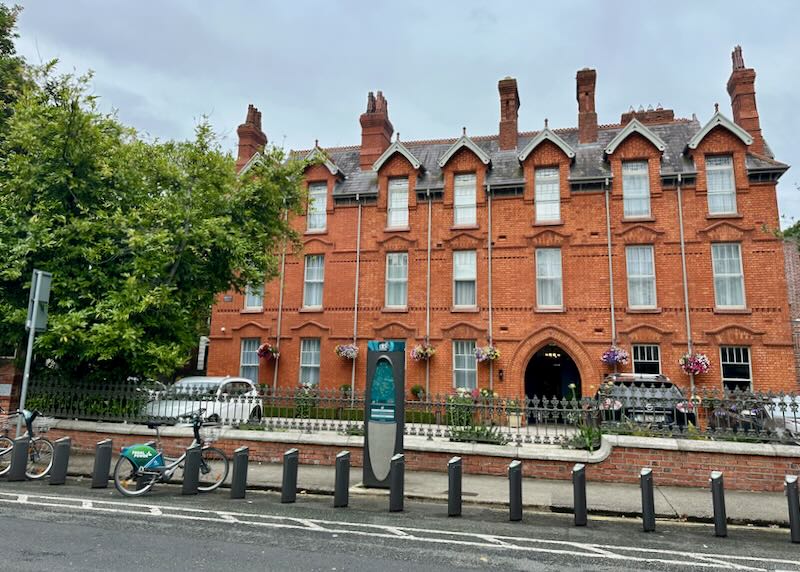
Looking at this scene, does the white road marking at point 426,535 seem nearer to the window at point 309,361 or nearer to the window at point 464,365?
the window at point 464,365

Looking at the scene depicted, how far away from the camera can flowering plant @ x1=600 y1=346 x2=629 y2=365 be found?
59.7 ft

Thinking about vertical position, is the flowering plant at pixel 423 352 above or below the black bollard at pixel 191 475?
above

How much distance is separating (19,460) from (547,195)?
714 inches

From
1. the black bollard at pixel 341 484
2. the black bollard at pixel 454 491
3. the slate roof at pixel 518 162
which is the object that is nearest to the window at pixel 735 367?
the slate roof at pixel 518 162

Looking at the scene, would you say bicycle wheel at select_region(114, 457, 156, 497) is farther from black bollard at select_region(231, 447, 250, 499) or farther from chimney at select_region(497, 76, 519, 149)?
chimney at select_region(497, 76, 519, 149)

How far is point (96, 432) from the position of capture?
11.5m

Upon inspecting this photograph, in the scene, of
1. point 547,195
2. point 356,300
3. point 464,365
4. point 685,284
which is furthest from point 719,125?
point 356,300

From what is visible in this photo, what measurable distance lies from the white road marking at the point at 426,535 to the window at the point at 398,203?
15.8 metres

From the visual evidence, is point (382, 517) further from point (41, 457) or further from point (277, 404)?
point (41, 457)

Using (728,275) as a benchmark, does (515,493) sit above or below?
below

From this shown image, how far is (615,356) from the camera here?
18.2 meters

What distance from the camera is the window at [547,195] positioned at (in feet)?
67.2

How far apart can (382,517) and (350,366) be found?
13750 millimetres

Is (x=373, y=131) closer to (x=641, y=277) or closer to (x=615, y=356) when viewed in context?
(x=641, y=277)
